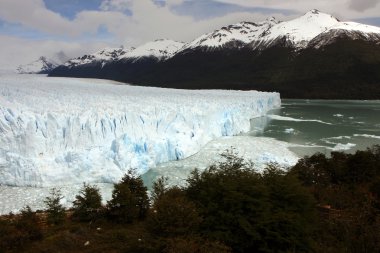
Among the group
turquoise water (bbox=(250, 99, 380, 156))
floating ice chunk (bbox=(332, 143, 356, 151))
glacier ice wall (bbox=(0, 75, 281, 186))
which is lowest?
floating ice chunk (bbox=(332, 143, 356, 151))

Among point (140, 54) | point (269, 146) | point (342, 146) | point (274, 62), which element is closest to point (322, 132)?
point (342, 146)

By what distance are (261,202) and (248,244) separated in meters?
0.80

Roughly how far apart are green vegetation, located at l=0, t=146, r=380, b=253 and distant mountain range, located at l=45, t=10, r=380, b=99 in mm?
69491

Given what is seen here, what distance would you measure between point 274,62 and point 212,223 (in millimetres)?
108333

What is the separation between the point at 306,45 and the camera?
11606 cm

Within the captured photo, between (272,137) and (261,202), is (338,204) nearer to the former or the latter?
(261,202)

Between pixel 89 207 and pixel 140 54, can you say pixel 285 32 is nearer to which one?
pixel 140 54

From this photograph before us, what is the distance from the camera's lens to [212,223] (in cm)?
713

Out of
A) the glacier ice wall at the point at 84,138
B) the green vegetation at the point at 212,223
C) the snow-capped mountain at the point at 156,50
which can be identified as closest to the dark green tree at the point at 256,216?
the green vegetation at the point at 212,223

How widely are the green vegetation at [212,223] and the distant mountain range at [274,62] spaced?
69.5 m

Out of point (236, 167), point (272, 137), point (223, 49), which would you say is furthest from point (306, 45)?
point (236, 167)

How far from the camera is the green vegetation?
6754 mm

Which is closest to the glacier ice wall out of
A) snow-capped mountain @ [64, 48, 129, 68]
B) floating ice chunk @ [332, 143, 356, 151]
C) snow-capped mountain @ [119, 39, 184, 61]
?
floating ice chunk @ [332, 143, 356, 151]

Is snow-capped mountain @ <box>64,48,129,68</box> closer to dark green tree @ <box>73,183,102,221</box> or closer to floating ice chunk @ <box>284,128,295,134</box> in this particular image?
floating ice chunk @ <box>284,128,295,134</box>
